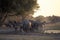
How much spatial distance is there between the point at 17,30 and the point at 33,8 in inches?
330

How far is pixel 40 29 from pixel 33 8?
6.97 metres

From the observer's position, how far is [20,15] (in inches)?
1377

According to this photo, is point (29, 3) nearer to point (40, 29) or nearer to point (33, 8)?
point (33, 8)

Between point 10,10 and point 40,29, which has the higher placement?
point 10,10

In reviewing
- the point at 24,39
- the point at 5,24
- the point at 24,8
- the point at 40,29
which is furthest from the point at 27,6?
the point at 24,39

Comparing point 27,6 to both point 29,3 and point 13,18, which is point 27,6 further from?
point 13,18

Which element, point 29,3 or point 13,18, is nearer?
point 29,3

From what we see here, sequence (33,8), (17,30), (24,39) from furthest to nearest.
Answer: (33,8) < (17,30) < (24,39)

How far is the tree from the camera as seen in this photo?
1291 inches

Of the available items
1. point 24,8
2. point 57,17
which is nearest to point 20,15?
point 24,8

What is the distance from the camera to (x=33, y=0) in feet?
114

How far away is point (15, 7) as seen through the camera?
108 ft

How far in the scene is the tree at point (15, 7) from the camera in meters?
32.8

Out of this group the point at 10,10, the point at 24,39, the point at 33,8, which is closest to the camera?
the point at 24,39
